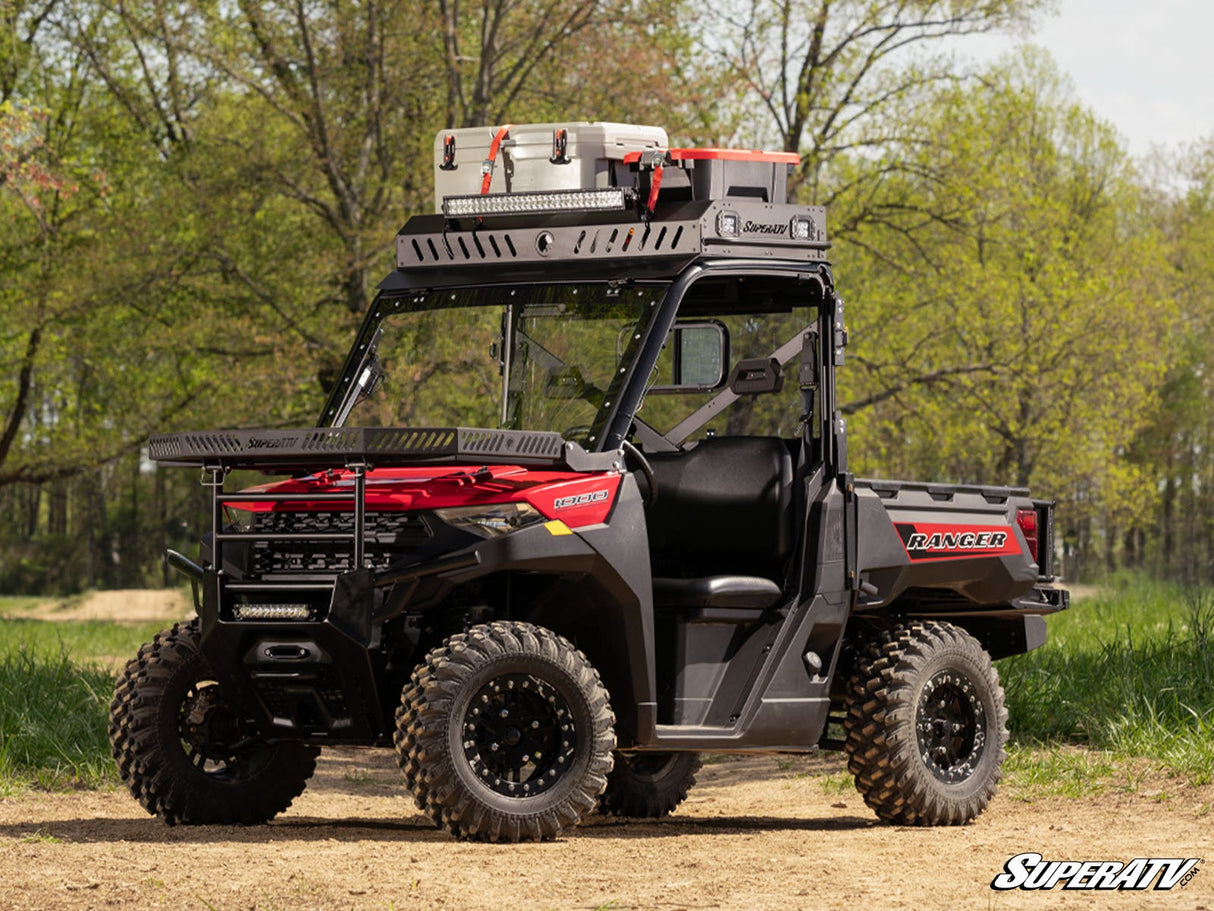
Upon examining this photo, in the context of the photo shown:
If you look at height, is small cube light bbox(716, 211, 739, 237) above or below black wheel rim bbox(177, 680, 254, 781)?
above

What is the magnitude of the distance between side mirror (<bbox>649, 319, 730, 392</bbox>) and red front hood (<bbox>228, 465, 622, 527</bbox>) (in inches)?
59.4

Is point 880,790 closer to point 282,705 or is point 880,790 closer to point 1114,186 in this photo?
point 282,705

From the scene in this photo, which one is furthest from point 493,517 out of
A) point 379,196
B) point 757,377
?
point 379,196

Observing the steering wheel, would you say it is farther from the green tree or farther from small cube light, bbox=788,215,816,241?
the green tree

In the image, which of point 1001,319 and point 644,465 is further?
point 1001,319

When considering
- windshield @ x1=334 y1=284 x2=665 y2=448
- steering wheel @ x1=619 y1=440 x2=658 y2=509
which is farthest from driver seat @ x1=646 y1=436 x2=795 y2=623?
windshield @ x1=334 y1=284 x2=665 y2=448

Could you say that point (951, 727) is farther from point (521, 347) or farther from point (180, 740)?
point (180, 740)

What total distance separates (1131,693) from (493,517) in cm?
545

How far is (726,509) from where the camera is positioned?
26.4 ft

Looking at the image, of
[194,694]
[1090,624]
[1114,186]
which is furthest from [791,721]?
[1114,186]

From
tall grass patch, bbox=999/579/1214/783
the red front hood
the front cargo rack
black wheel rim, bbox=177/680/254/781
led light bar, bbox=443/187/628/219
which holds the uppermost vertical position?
led light bar, bbox=443/187/628/219

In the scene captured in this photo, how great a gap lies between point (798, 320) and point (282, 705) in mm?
3268

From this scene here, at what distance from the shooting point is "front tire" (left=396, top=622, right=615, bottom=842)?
6.50 meters

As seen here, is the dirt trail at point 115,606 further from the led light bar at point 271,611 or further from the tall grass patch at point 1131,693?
the led light bar at point 271,611
